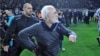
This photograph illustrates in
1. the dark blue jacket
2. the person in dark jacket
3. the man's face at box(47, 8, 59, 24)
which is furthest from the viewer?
the person in dark jacket

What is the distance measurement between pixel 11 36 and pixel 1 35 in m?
2.00

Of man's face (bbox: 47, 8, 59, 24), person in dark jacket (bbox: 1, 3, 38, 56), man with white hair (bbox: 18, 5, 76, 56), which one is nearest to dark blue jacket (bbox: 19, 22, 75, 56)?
man with white hair (bbox: 18, 5, 76, 56)

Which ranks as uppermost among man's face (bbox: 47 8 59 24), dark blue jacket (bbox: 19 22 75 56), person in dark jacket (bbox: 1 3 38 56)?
man's face (bbox: 47 8 59 24)

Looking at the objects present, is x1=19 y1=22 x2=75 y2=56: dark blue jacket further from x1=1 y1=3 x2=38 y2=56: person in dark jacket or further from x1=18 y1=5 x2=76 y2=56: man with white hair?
x1=1 y1=3 x2=38 y2=56: person in dark jacket

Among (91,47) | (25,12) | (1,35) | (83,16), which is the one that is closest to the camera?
(25,12)

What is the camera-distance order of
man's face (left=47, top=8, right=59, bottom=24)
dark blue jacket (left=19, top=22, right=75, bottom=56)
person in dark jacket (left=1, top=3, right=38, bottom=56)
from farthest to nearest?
person in dark jacket (left=1, top=3, right=38, bottom=56), dark blue jacket (left=19, top=22, right=75, bottom=56), man's face (left=47, top=8, right=59, bottom=24)

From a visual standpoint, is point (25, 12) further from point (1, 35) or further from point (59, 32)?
point (59, 32)

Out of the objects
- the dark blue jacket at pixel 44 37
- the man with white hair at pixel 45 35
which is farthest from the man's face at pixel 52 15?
the dark blue jacket at pixel 44 37

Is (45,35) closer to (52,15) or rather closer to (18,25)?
(52,15)

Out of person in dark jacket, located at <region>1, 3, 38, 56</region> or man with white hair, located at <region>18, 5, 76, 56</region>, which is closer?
man with white hair, located at <region>18, 5, 76, 56</region>

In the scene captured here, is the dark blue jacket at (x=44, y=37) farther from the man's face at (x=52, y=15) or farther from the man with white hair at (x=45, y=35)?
the man's face at (x=52, y=15)

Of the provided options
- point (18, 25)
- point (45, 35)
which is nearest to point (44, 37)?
point (45, 35)

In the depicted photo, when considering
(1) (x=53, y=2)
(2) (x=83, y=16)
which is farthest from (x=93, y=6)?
(2) (x=83, y=16)

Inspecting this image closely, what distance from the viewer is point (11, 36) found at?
9.30m
